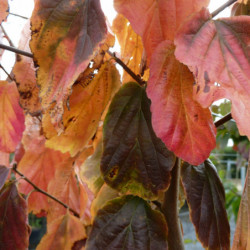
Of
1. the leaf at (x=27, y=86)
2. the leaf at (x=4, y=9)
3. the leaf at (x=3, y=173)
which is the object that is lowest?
the leaf at (x=3, y=173)

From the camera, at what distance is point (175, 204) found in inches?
14.1

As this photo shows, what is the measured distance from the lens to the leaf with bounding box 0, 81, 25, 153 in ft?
1.41

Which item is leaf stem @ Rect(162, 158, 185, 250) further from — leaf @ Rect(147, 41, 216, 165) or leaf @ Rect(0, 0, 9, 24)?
leaf @ Rect(0, 0, 9, 24)

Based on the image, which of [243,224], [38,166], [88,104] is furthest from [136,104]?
[38,166]

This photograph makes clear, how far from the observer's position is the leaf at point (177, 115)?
266 mm

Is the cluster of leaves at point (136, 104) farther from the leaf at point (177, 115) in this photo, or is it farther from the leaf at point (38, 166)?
the leaf at point (38, 166)

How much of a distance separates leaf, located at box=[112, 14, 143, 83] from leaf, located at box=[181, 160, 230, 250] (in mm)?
142

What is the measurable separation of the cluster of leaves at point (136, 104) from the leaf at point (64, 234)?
39 millimetres

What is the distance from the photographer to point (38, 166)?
56cm

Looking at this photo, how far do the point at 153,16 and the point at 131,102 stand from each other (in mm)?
91

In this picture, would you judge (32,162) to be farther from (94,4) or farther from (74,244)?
(94,4)

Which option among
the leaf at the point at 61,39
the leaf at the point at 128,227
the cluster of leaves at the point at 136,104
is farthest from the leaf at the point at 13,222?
the leaf at the point at 61,39

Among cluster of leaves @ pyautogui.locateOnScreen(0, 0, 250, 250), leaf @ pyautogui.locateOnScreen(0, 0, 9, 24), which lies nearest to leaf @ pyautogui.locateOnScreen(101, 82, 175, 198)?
cluster of leaves @ pyautogui.locateOnScreen(0, 0, 250, 250)

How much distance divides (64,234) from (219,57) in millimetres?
355
